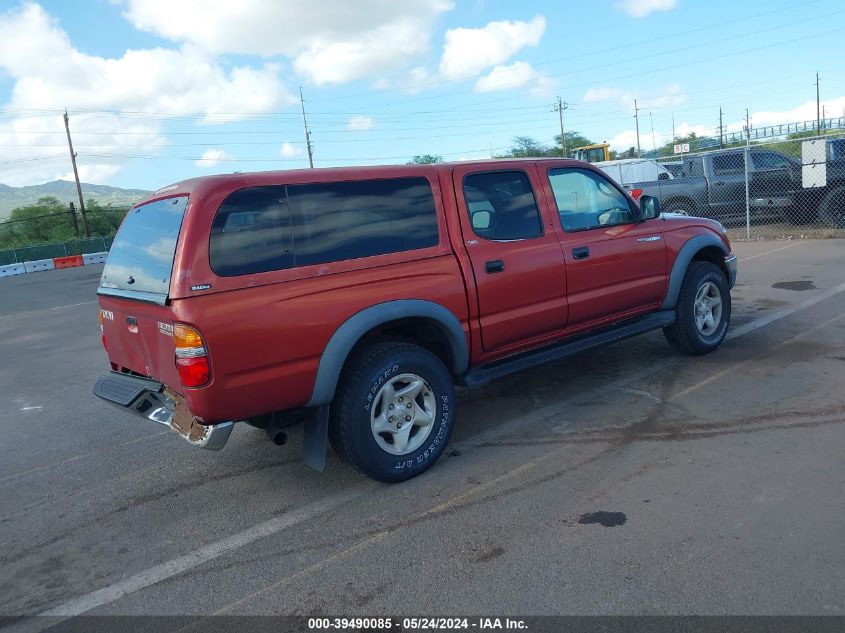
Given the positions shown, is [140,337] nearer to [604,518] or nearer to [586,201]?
[604,518]

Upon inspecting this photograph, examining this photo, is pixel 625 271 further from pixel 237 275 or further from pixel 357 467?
pixel 237 275

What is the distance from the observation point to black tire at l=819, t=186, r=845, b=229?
43.8 ft

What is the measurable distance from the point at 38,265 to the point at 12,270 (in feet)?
3.43

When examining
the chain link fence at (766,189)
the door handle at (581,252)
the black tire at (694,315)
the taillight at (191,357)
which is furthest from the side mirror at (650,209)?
the chain link fence at (766,189)

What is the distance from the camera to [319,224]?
384 centimetres

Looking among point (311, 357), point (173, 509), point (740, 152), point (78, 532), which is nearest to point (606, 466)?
point (311, 357)

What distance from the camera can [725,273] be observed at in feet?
20.6

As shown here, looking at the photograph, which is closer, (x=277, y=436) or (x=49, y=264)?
(x=277, y=436)

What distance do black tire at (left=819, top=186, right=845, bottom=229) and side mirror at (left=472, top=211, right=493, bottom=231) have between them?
1175cm

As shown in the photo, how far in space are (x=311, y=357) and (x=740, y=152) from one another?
1347cm

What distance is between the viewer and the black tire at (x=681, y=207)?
1513cm

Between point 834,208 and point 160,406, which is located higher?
point 834,208

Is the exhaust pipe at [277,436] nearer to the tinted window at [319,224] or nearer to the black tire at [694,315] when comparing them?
the tinted window at [319,224]

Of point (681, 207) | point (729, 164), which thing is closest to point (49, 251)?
point (681, 207)
